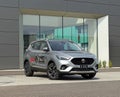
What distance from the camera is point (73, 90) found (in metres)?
11.2

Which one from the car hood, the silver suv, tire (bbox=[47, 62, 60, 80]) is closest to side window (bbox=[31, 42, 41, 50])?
the silver suv

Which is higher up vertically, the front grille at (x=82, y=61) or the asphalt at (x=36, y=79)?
the front grille at (x=82, y=61)

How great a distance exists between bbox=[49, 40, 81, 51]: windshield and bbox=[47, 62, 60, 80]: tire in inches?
32.4

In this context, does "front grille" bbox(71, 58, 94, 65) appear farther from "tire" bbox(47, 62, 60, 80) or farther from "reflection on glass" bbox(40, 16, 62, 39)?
"reflection on glass" bbox(40, 16, 62, 39)

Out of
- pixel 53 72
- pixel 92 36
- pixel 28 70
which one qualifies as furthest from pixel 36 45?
pixel 92 36

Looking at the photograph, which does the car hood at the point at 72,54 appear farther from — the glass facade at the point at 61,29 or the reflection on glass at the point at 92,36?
the reflection on glass at the point at 92,36

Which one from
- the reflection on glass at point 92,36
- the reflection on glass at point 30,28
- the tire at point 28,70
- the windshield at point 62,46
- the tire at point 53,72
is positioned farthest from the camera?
the reflection on glass at point 92,36

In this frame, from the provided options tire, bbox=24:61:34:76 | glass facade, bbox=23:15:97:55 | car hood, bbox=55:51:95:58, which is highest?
glass facade, bbox=23:15:97:55

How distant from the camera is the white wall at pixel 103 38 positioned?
2752cm

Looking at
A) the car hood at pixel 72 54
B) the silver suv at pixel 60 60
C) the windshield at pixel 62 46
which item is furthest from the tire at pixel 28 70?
the car hood at pixel 72 54

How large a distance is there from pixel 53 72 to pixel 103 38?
13.4 meters

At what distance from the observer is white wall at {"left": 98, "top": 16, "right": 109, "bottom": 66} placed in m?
27.5

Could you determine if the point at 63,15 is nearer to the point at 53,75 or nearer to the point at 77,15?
the point at 77,15

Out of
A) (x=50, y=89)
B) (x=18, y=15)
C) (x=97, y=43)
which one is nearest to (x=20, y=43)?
(x=18, y=15)
